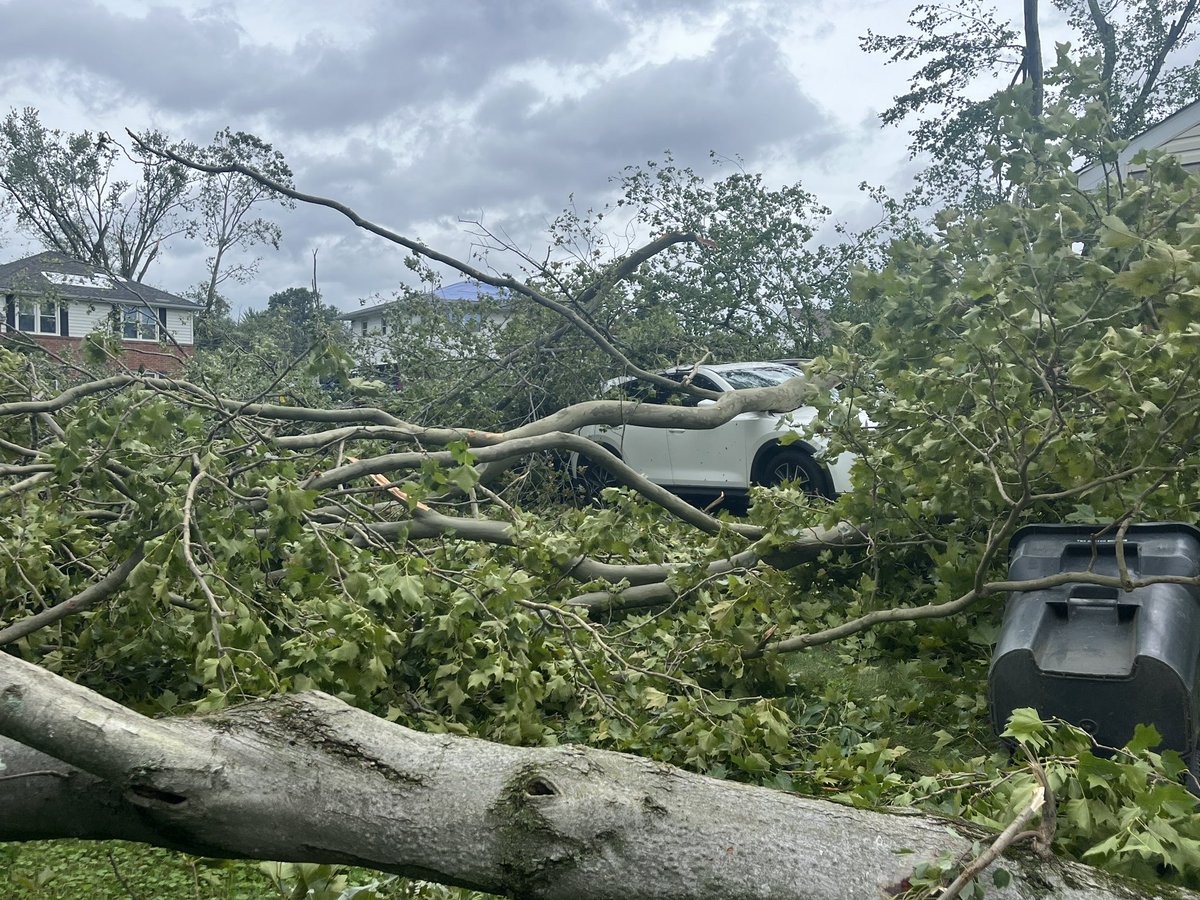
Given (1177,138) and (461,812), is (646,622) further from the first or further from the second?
(1177,138)

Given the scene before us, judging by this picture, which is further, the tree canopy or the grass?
the grass

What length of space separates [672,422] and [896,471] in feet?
10.6

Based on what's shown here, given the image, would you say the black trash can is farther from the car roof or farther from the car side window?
the car side window

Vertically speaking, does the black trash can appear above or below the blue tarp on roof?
below

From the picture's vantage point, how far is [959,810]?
3133mm

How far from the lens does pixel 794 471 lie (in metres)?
10.1

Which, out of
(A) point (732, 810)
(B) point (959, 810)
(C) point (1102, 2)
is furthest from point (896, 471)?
(C) point (1102, 2)

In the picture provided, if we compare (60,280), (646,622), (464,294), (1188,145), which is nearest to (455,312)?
(464,294)

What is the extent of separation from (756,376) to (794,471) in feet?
3.77

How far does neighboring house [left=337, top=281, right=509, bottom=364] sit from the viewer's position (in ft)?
36.4

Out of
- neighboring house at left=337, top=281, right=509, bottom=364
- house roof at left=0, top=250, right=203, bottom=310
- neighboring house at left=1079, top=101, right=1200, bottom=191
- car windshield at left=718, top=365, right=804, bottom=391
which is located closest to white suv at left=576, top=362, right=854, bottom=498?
car windshield at left=718, top=365, right=804, bottom=391

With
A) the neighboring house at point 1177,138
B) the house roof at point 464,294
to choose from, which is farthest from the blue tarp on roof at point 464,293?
the neighboring house at point 1177,138

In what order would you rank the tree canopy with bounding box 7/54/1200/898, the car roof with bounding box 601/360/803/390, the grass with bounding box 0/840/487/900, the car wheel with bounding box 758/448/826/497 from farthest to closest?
the car roof with bounding box 601/360/803/390
the car wheel with bounding box 758/448/826/497
the grass with bounding box 0/840/487/900
the tree canopy with bounding box 7/54/1200/898

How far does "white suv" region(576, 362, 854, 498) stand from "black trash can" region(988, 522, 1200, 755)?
194 inches
